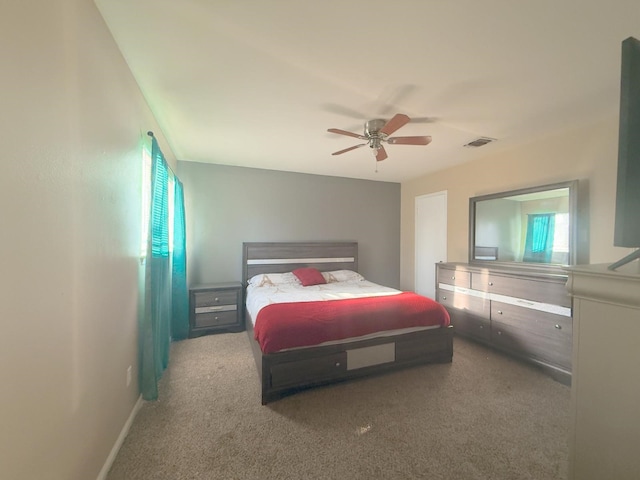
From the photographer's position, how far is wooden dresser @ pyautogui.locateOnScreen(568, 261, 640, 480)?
2.08ft

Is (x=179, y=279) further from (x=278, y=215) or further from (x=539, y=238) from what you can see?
(x=539, y=238)

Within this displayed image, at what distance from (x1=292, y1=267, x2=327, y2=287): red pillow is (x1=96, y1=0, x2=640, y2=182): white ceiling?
2004 mm

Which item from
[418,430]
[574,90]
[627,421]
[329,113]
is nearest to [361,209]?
[329,113]

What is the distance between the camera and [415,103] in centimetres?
213

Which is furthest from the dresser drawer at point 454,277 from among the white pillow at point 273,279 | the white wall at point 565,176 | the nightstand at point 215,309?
the nightstand at point 215,309

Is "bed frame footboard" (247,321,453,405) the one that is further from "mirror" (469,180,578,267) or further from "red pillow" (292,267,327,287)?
"red pillow" (292,267,327,287)

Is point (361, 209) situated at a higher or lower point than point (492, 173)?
lower

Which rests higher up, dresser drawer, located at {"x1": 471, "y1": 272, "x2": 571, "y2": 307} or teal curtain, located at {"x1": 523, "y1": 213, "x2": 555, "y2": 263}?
teal curtain, located at {"x1": 523, "y1": 213, "x2": 555, "y2": 263}

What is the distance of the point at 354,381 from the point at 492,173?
3124mm

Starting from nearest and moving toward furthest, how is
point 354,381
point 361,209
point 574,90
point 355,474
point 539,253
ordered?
1. point 355,474
2. point 574,90
3. point 354,381
4. point 539,253
5. point 361,209

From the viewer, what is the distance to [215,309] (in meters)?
3.40

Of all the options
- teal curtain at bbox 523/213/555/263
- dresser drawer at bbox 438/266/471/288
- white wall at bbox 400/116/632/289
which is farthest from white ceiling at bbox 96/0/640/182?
dresser drawer at bbox 438/266/471/288

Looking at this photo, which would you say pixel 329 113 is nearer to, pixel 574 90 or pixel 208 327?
pixel 574 90

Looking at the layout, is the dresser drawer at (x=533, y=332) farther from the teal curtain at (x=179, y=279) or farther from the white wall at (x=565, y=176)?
the teal curtain at (x=179, y=279)
